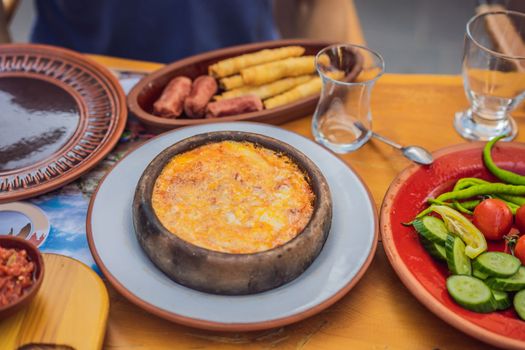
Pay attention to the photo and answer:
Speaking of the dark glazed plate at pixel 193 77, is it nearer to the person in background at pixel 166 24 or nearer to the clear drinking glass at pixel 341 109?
the clear drinking glass at pixel 341 109

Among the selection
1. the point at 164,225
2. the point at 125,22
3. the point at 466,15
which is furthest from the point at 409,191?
the point at 466,15

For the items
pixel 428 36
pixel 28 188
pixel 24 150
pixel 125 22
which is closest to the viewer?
pixel 28 188

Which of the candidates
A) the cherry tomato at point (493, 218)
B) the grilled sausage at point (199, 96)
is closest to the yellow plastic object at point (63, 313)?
the grilled sausage at point (199, 96)

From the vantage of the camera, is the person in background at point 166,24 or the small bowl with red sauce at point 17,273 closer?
the small bowl with red sauce at point 17,273

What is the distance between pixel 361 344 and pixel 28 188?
101 cm

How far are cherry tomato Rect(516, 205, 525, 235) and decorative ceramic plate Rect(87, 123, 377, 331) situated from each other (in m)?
0.41

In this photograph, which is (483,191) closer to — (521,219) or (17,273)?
(521,219)

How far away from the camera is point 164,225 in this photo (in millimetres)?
1404

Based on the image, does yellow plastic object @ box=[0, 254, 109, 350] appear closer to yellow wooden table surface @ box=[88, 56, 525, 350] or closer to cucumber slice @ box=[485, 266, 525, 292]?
yellow wooden table surface @ box=[88, 56, 525, 350]

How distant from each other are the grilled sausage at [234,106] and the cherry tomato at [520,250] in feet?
3.02

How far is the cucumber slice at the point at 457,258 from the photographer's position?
1417 mm

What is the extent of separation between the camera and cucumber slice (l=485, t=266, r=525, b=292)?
4.50ft

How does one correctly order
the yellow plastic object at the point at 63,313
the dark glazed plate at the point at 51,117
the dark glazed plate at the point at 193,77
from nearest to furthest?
1. the yellow plastic object at the point at 63,313
2. the dark glazed plate at the point at 51,117
3. the dark glazed plate at the point at 193,77

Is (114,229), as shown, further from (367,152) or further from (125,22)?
(125,22)
